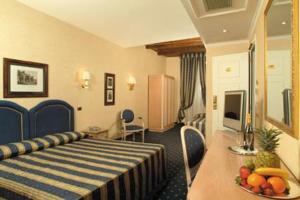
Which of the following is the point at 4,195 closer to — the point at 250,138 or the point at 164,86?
the point at 250,138

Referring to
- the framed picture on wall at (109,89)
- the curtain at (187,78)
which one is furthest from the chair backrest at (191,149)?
the curtain at (187,78)

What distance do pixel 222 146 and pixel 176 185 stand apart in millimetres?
1264

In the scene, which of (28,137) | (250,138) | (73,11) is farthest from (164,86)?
(250,138)

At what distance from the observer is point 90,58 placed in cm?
411

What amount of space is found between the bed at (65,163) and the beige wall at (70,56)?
1.06ft

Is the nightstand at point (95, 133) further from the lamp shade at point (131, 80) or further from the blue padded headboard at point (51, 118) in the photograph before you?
the lamp shade at point (131, 80)

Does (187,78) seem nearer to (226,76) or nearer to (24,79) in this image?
(226,76)

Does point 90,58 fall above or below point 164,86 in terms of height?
above

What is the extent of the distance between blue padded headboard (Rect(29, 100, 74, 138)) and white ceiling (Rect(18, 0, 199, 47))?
5.00 feet

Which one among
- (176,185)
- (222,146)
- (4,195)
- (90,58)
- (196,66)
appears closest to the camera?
(4,195)

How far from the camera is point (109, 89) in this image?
471 cm

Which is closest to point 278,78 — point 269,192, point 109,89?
point 269,192

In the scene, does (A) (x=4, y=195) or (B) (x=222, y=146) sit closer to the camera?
(A) (x=4, y=195)

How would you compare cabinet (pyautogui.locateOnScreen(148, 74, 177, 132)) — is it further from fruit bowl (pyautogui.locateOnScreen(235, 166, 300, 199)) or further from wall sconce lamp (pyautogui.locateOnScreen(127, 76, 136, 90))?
fruit bowl (pyautogui.locateOnScreen(235, 166, 300, 199))
